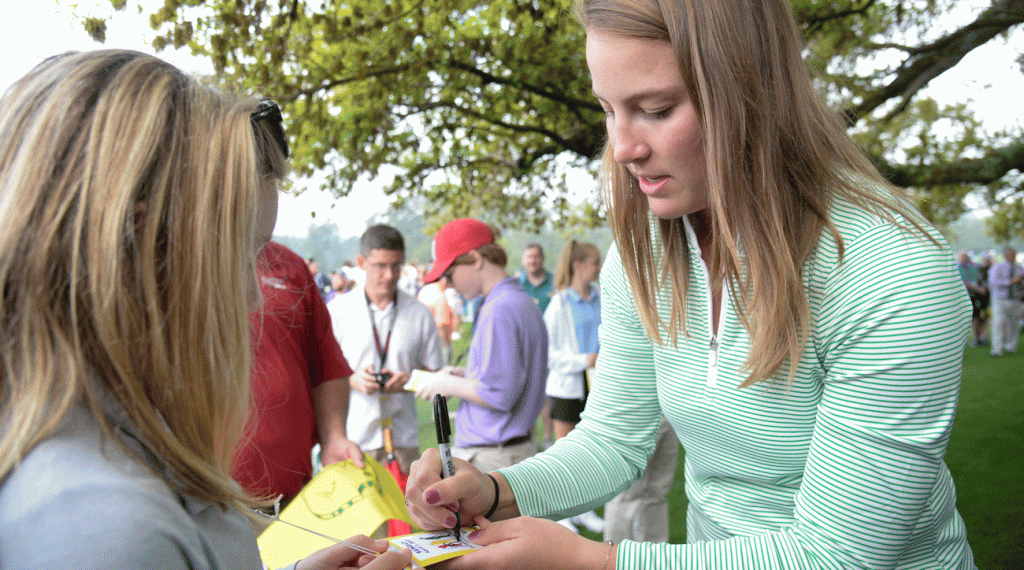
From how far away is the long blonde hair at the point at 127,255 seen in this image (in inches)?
33.6

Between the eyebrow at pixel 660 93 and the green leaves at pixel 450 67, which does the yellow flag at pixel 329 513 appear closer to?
the eyebrow at pixel 660 93

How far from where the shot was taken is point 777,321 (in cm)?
133

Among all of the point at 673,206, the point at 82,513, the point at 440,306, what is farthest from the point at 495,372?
the point at 440,306

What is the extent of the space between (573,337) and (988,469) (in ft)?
14.4

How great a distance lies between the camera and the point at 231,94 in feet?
3.99

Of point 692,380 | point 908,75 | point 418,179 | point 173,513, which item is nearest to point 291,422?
point 692,380

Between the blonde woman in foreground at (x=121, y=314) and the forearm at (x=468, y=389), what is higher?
the blonde woman in foreground at (x=121, y=314)

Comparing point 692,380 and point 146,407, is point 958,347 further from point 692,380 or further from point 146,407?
point 146,407

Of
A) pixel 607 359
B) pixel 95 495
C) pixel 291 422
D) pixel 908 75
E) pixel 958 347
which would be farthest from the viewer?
pixel 908 75

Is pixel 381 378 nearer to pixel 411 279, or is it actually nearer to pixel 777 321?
pixel 777 321

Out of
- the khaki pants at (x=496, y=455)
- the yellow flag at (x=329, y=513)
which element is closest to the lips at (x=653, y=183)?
the yellow flag at (x=329, y=513)

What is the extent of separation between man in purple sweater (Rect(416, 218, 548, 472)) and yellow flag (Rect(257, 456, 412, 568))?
6.15 feet

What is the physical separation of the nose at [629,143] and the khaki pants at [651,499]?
3.38 meters

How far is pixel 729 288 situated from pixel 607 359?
1.61 ft
